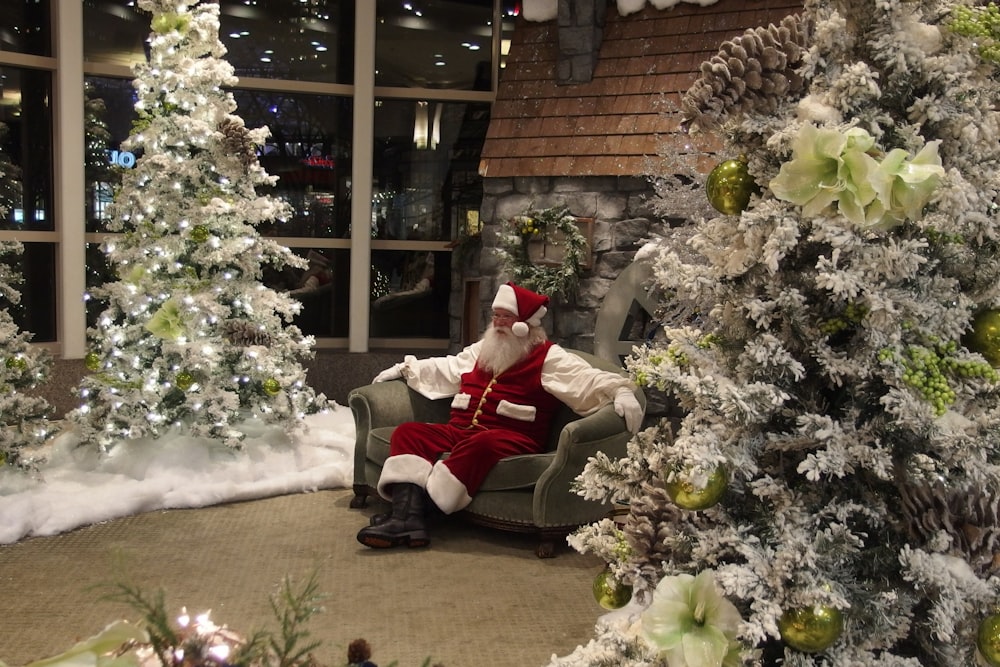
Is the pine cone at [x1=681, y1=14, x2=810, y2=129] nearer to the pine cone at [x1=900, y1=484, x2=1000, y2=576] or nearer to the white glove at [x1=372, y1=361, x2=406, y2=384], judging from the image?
the pine cone at [x1=900, y1=484, x2=1000, y2=576]

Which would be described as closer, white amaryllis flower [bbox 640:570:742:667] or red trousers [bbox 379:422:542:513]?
white amaryllis flower [bbox 640:570:742:667]

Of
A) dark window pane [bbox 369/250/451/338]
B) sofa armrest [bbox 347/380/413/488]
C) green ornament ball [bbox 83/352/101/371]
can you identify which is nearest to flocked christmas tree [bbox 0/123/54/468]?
green ornament ball [bbox 83/352/101/371]

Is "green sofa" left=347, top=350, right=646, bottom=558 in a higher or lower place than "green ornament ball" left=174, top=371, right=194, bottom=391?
lower

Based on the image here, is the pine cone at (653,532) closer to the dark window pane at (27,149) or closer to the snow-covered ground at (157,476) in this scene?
the snow-covered ground at (157,476)

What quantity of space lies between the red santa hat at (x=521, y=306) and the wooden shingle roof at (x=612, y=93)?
4.22 ft

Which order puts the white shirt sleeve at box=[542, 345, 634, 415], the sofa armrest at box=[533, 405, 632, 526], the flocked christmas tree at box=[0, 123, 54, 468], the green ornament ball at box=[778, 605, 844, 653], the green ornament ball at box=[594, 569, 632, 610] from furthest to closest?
the flocked christmas tree at box=[0, 123, 54, 468], the white shirt sleeve at box=[542, 345, 634, 415], the sofa armrest at box=[533, 405, 632, 526], the green ornament ball at box=[594, 569, 632, 610], the green ornament ball at box=[778, 605, 844, 653]

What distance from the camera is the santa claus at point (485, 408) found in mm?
4176

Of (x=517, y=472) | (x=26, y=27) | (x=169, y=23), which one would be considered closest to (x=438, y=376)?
(x=517, y=472)

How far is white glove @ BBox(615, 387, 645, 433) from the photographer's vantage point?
421 cm

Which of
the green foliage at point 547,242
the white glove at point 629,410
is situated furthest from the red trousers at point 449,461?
the green foliage at point 547,242

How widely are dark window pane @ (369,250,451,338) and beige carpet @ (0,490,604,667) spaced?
3.10m

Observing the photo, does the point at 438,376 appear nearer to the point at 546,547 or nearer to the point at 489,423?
the point at 489,423

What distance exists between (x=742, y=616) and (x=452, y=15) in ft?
21.0

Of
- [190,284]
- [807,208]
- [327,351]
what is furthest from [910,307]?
[327,351]
